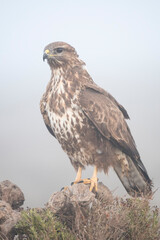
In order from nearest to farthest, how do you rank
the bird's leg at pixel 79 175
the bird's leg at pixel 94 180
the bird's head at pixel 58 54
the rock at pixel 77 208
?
the rock at pixel 77 208 < the bird's head at pixel 58 54 < the bird's leg at pixel 94 180 < the bird's leg at pixel 79 175

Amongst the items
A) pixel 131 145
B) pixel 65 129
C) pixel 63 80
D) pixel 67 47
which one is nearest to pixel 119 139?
pixel 131 145

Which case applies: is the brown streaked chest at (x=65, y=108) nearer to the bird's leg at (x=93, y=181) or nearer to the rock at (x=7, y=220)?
the bird's leg at (x=93, y=181)

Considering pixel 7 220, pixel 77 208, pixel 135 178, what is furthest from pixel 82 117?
pixel 7 220

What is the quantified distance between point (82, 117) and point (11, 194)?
1.54 m

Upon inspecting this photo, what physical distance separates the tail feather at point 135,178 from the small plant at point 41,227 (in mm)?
1586

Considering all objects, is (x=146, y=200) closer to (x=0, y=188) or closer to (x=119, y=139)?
(x=119, y=139)

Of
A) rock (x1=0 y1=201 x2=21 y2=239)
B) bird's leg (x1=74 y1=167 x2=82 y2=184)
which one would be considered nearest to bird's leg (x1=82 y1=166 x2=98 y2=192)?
bird's leg (x1=74 y1=167 x2=82 y2=184)

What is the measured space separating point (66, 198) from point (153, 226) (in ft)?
3.81

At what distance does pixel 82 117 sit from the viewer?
17.8ft

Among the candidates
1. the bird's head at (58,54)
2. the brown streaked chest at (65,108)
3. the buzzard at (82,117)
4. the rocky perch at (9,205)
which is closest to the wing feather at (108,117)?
the buzzard at (82,117)

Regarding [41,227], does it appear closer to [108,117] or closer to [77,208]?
[77,208]

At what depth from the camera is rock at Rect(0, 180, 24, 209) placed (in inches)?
220

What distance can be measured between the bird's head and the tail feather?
174cm

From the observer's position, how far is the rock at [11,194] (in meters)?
5.58
